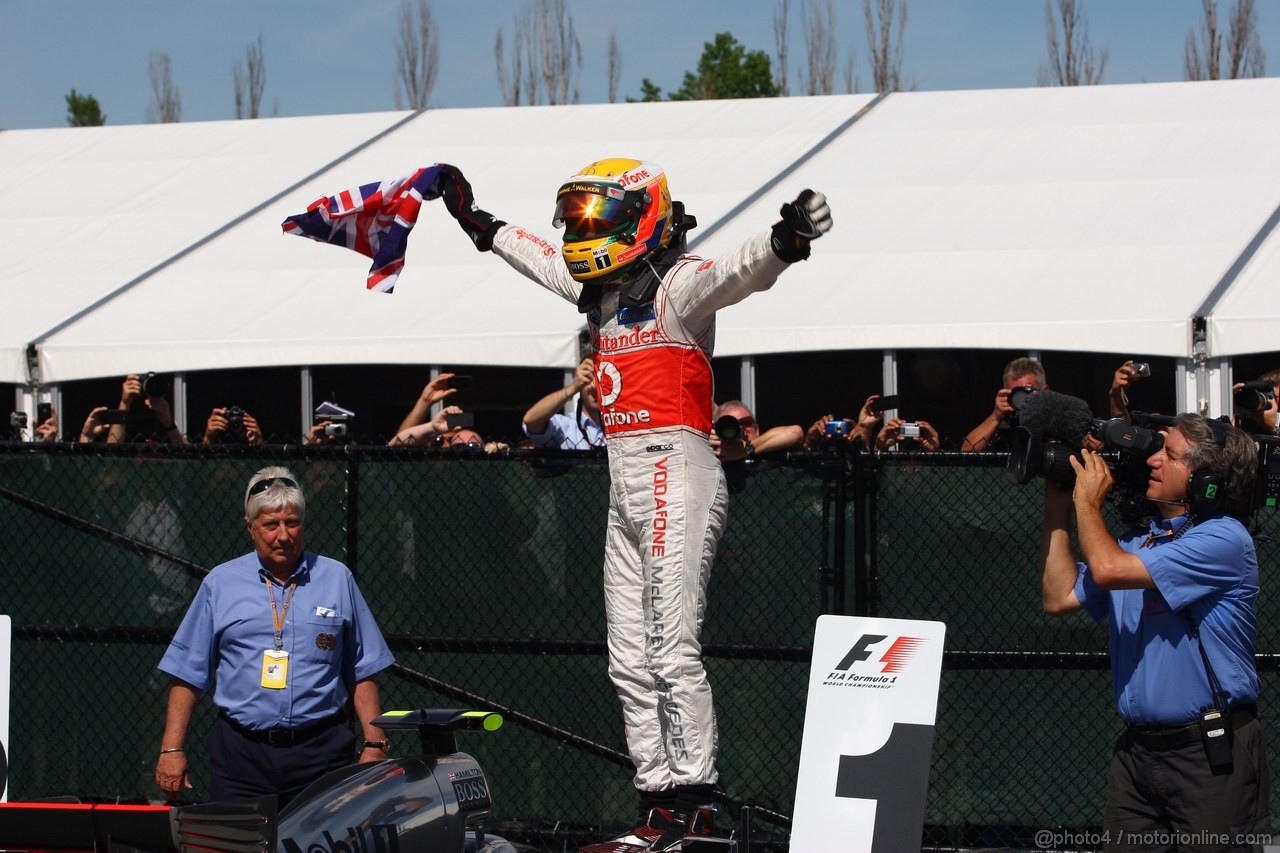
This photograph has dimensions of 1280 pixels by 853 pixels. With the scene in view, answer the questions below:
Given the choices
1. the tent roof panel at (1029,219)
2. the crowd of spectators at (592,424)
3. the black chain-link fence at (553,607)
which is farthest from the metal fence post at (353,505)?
the tent roof panel at (1029,219)

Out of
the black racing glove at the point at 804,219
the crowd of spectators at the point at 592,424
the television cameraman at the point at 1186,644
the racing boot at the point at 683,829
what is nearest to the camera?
the television cameraman at the point at 1186,644

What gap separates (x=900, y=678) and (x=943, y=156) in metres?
7.35

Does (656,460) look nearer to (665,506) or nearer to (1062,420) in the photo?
(665,506)

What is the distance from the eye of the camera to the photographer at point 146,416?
7.32 m

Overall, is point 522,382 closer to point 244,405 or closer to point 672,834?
point 244,405

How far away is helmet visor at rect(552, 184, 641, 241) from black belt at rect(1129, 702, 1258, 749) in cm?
231

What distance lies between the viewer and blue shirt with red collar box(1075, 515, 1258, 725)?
3.83m

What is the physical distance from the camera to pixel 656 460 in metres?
4.96

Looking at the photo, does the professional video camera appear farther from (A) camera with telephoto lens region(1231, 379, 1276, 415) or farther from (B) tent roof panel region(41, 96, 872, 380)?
(B) tent roof panel region(41, 96, 872, 380)

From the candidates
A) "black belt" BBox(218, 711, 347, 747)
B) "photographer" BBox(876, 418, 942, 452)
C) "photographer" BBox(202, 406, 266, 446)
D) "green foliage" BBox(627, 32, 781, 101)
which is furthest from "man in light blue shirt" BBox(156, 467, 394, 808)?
"green foliage" BBox(627, 32, 781, 101)

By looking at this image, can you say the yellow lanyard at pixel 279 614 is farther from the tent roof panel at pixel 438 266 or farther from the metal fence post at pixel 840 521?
the tent roof panel at pixel 438 266

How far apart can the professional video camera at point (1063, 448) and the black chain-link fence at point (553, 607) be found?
5.74ft

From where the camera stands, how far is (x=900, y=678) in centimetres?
499

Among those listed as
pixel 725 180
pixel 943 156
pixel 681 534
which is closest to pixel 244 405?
pixel 725 180
